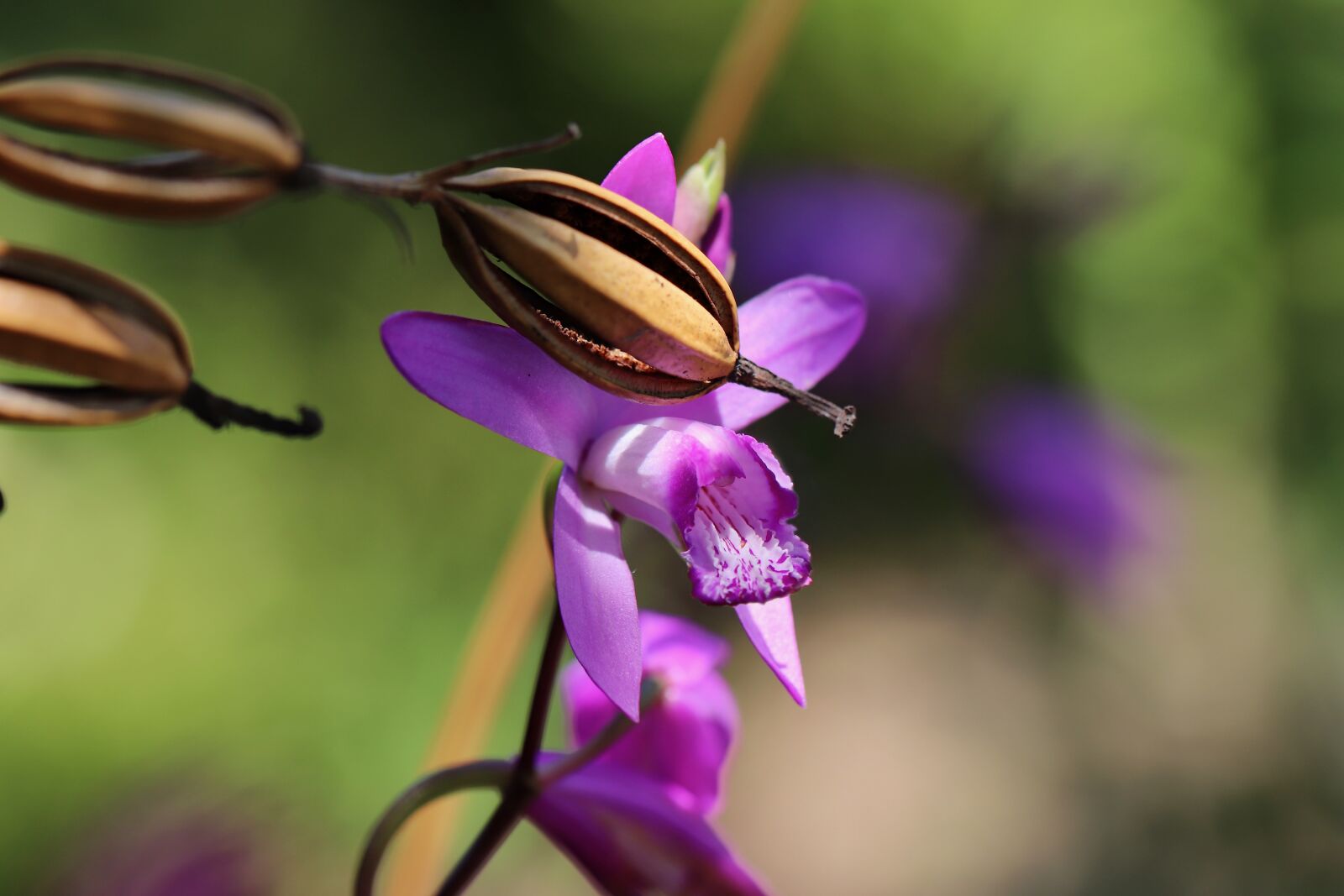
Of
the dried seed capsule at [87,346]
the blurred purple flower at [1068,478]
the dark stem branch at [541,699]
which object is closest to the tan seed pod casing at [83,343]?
the dried seed capsule at [87,346]

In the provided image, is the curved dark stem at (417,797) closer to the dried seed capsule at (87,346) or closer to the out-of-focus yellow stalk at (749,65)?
the dried seed capsule at (87,346)

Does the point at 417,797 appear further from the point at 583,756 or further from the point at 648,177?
the point at 648,177

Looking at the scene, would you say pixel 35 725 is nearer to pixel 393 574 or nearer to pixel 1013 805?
pixel 393 574

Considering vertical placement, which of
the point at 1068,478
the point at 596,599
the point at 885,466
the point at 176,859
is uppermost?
the point at 596,599

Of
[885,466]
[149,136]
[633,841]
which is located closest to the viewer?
[149,136]

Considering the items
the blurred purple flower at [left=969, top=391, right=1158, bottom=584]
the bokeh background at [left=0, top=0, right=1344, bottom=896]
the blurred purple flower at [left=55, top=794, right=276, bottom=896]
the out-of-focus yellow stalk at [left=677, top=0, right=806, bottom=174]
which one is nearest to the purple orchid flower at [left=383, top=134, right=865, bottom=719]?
the blurred purple flower at [left=55, top=794, right=276, bottom=896]

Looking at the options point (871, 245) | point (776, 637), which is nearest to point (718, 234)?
point (776, 637)

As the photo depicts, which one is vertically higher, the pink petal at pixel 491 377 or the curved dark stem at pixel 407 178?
the curved dark stem at pixel 407 178
